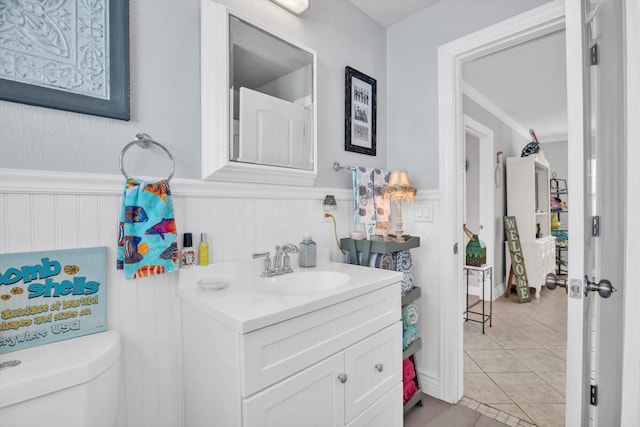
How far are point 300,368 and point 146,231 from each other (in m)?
0.70

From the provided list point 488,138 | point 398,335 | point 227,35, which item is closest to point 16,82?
point 227,35

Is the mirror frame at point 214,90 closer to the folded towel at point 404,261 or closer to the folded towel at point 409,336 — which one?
the folded towel at point 404,261

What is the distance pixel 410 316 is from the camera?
6.10 feet

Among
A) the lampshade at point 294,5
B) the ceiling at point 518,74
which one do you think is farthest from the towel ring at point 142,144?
the ceiling at point 518,74

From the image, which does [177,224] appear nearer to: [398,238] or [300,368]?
[300,368]

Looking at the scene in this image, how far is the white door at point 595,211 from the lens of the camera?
962 mm

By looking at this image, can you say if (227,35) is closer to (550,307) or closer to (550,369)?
(550,369)

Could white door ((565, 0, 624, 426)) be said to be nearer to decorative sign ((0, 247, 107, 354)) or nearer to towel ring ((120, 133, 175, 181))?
towel ring ((120, 133, 175, 181))

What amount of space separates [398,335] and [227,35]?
1476mm

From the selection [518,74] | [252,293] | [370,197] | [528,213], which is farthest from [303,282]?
[528,213]

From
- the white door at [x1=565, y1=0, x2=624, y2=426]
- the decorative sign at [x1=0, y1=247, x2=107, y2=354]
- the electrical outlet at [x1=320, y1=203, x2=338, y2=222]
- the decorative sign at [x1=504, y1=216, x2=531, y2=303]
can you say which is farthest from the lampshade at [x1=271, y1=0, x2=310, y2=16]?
the decorative sign at [x1=504, y1=216, x2=531, y2=303]

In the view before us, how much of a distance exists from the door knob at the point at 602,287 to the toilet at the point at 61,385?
144 centimetres

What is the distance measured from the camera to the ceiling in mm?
2023

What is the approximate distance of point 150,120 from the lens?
116 cm
